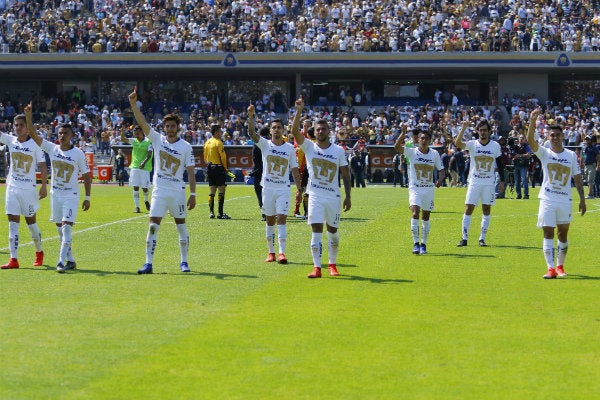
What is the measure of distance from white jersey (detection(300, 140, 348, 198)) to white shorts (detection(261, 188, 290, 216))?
1903 millimetres

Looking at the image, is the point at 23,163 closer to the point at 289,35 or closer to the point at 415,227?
the point at 415,227

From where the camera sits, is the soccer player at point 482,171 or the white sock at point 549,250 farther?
the soccer player at point 482,171

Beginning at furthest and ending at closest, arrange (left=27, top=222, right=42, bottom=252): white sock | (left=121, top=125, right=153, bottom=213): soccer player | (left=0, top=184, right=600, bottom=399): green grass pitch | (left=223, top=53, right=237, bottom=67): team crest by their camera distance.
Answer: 1. (left=223, top=53, right=237, bottom=67): team crest
2. (left=121, top=125, right=153, bottom=213): soccer player
3. (left=27, top=222, right=42, bottom=252): white sock
4. (left=0, top=184, right=600, bottom=399): green grass pitch

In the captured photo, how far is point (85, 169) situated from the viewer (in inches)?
646

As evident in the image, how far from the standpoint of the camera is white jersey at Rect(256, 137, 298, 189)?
57.5 ft

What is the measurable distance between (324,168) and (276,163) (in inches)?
92.3

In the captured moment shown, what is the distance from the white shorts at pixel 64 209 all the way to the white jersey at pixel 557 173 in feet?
22.6

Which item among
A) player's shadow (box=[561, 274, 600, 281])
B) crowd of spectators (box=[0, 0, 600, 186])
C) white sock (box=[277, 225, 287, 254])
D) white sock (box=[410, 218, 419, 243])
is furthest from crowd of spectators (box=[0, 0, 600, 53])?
player's shadow (box=[561, 274, 600, 281])

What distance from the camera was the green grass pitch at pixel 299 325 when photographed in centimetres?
908

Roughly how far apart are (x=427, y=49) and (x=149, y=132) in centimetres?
4823

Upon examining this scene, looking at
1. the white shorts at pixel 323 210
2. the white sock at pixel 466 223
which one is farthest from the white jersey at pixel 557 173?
the white sock at pixel 466 223

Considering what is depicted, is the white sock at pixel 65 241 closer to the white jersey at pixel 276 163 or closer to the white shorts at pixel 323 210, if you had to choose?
the white jersey at pixel 276 163

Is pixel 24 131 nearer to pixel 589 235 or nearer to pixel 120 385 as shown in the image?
pixel 120 385

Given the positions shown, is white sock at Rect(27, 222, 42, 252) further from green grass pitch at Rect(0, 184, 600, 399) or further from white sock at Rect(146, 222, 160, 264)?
white sock at Rect(146, 222, 160, 264)
